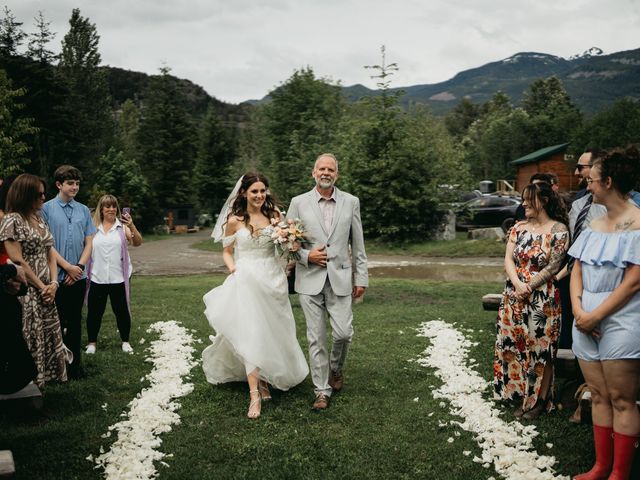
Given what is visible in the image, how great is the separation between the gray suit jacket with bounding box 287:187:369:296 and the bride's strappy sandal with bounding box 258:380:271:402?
124 cm

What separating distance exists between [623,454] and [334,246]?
11.4 ft

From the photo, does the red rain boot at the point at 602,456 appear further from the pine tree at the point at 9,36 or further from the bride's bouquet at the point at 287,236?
the pine tree at the point at 9,36

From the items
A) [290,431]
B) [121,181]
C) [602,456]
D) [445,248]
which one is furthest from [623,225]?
[121,181]

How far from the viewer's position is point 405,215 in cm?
2739

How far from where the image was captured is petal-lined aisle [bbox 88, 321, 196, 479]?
5.01m

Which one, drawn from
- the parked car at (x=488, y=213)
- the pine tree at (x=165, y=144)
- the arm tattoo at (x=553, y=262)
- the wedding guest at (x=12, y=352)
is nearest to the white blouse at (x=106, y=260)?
the wedding guest at (x=12, y=352)

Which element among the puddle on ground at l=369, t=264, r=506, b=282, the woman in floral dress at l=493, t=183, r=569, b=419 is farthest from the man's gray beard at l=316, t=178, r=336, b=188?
the puddle on ground at l=369, t=264, r=506, b=282

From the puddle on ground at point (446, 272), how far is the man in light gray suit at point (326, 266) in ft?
40.7

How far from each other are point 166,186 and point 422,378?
170ft

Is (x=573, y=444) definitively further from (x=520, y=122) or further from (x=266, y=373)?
(x=520, y=122)

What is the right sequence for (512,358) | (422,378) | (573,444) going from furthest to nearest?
(422,378), (512,358), (573,444)

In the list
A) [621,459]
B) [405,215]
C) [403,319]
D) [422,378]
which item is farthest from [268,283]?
[405,215]

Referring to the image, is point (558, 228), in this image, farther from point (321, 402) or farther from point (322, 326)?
point (321, 402)

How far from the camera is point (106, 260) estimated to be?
8711 mm
